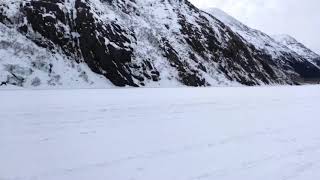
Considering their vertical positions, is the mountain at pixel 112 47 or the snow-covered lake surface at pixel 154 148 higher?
the snow-covered lake surface at pixel 154 148

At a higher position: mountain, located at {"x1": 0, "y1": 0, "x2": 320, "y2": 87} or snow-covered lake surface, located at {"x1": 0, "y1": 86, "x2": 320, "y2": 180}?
snow-covered lake surface, located at {"x1": 0, "y1": 86, "x2": 320, "y2": 180}

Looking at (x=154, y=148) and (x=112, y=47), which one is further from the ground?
(x=154, y=148)

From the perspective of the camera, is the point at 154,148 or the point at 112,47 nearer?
the point at 154,148

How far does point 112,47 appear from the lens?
96.2 metres

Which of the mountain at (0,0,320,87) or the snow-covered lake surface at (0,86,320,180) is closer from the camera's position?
the snow-covered lake surface at (0,86,320,180)

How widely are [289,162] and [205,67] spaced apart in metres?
105

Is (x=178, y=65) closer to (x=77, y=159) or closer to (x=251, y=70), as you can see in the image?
(x=251, y=70)

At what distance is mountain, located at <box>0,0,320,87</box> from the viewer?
276 ft

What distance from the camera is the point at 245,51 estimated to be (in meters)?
141

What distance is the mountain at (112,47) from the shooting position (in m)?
84.1

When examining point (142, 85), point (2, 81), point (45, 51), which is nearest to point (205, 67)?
point (142, 85)

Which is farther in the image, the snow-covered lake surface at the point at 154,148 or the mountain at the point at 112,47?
the mountain at the point at 112,47

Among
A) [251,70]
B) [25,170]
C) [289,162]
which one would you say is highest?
[289,162]

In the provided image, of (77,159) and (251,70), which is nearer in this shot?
(77,159)
